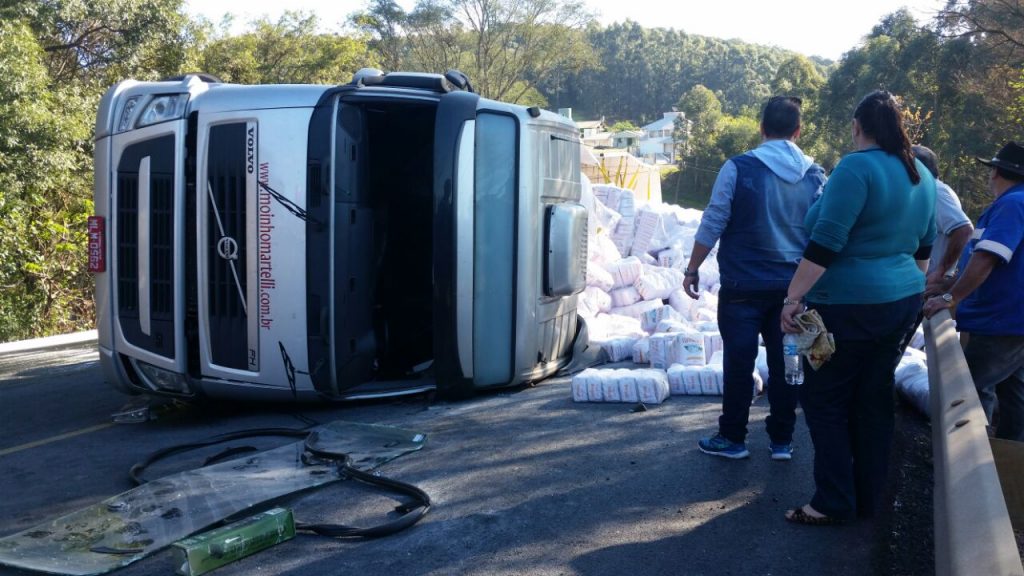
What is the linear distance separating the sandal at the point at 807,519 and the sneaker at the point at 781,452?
0.94m

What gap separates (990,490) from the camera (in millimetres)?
2854

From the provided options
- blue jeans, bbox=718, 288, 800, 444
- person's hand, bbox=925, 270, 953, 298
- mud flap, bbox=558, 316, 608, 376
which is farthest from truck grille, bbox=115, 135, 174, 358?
person's hand, bbox=925, 270, 953, 298

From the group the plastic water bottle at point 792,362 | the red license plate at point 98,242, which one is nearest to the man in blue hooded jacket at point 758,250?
the plastic water bottle at point 792,362

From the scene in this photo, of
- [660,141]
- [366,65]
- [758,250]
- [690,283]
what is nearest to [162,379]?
[690,283]

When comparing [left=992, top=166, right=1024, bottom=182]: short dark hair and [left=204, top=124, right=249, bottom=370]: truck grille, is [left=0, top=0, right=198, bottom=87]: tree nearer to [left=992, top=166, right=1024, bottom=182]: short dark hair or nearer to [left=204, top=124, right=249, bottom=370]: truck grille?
[left=204, top=124, right=249, bottom=370]: truck grille

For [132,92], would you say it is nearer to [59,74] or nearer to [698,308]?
[698,308]

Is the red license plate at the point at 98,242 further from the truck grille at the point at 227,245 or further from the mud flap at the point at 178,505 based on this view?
the mud flap at the point at 178,505

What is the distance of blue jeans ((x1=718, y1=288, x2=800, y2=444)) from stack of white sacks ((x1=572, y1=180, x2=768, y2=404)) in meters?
1.51

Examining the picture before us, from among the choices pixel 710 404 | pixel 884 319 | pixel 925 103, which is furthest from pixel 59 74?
pixel 925 103

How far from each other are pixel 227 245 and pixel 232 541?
292 centimetres

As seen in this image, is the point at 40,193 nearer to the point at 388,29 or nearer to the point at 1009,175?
the point at 1009,175

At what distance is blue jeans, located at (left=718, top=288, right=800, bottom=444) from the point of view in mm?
5090

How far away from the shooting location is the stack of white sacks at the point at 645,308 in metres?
6.84

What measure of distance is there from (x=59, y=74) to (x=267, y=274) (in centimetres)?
1456
